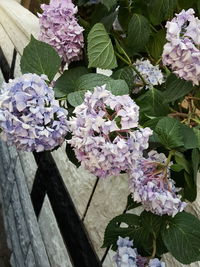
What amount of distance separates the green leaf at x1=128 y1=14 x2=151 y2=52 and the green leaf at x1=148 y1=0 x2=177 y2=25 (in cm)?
3

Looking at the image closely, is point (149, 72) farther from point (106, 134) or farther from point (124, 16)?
point (106, 134)

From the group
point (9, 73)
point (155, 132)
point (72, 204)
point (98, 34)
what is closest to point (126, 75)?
point (98, 34)

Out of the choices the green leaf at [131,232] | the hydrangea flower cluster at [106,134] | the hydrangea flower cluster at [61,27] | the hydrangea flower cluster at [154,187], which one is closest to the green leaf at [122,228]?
the green leaf at [131,232]

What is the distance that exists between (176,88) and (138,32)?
21 centimetres

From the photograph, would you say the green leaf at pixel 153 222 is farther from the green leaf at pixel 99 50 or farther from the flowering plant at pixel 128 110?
the green leaf at pixel 99 50

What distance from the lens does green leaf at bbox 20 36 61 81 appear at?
0.80m

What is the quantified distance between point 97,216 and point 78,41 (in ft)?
1.81

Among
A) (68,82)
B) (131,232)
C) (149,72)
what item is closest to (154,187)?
(131,232)

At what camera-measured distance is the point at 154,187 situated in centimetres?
70

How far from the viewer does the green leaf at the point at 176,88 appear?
0.75m

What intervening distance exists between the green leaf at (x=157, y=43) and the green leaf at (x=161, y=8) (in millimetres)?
98

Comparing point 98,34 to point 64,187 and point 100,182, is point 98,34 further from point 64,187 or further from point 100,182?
point 64,187

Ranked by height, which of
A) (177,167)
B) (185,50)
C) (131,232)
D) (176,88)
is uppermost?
(185,50)

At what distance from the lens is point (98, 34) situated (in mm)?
861
